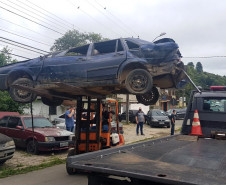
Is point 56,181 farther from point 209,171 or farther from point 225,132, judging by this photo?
point 209,171

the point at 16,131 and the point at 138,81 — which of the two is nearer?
the point at 138,81

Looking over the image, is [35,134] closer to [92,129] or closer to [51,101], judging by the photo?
[51,101]

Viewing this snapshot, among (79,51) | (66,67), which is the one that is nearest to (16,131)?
(66,67)

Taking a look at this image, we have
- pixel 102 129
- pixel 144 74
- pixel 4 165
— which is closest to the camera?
pixel 144 74

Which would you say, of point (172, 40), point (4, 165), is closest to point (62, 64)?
point (172, 40)

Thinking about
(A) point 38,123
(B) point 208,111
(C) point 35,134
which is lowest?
(C) point 35,134

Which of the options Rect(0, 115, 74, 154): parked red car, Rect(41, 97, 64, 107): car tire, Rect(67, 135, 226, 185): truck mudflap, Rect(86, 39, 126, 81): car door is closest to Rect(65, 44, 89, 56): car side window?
Rect(86, 39, 126, 81): car door

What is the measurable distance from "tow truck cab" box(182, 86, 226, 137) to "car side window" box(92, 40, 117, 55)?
2079mm

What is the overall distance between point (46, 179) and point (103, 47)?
134 inches

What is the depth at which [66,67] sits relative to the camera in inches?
230

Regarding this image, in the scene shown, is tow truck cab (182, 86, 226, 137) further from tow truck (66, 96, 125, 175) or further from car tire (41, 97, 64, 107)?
car tire (41, 97, 64, 107)

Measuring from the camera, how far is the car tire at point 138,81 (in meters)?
5.07

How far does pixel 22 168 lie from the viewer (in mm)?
6844

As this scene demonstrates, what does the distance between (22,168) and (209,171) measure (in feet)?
18.8
